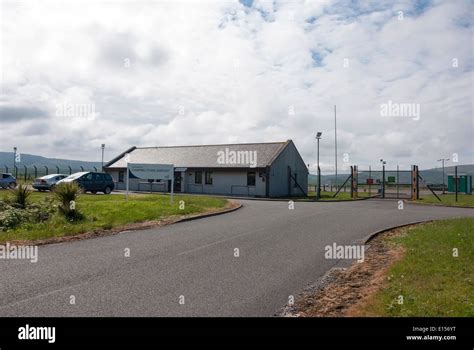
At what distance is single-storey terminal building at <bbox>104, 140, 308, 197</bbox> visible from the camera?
114ft

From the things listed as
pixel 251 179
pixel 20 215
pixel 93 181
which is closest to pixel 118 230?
pixel 20 215

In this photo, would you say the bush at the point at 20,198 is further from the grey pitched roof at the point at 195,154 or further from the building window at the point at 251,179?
the building window at the point at 251,179

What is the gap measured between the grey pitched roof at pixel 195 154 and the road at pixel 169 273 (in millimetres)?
24048

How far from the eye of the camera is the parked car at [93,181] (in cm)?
2842

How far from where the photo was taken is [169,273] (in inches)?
272

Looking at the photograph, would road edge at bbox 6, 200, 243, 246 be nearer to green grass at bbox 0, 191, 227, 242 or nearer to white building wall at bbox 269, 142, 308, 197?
green grass at bbox 0, 191, 227, 242

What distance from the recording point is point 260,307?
525 centimetres

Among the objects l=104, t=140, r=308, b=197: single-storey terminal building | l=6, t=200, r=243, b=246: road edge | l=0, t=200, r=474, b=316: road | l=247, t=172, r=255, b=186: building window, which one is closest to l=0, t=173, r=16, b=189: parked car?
l=104, t=140, r=308, b=197: single-storey terminal building

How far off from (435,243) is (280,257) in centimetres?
403

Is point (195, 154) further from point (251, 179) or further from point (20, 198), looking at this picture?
point (20, 198)

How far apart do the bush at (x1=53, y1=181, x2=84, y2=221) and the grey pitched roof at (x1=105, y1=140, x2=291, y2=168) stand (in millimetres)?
22108
